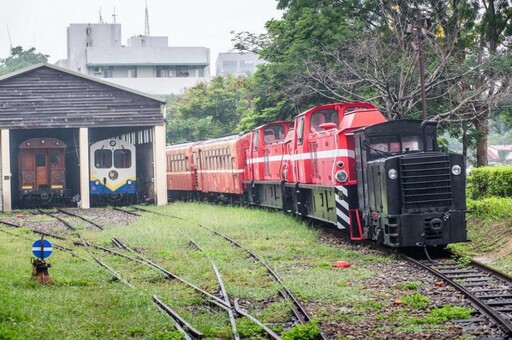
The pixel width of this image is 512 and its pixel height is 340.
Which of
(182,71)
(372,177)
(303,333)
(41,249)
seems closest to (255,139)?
(372,177)

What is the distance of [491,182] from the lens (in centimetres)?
2234

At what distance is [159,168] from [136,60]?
Result: 49.1 m

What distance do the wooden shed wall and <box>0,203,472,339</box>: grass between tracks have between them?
52.5ft

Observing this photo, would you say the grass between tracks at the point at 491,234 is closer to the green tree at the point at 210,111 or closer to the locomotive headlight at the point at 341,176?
the locomotive headlight at the point at 341,176

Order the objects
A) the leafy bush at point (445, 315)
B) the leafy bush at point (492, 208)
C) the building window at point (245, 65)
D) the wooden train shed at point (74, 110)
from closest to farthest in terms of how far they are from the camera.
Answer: the leafy bush at point (445, 315) → the leafy bush at point (492, 208) → the wooden train shed at point (74, 110) → the building window at point (245, 65)

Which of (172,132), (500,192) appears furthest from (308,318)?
(172,132)

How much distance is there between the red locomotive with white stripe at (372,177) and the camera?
1512 cm

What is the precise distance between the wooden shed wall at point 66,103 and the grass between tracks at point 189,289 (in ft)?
52.5

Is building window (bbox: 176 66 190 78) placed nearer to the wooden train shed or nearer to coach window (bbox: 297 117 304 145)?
the wooden train shed

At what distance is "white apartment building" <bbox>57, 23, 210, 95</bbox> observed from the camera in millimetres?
83312

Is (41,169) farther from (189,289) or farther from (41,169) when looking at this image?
(189,289)

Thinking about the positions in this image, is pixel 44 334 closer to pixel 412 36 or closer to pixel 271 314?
pixel 271 314

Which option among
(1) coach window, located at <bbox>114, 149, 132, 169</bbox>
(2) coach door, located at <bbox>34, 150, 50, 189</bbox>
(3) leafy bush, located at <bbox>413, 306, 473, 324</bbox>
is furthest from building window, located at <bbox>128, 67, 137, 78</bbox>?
(3) leafy bush, located at <bbox>413, 306, 473, 324</bbox>

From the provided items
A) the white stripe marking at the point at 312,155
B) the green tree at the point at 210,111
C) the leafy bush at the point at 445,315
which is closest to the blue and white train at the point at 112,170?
the white stripe marking at the point at 312,155
